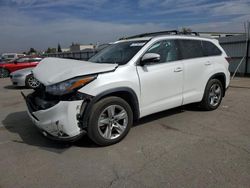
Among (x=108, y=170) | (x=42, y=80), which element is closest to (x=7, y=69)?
(x=42, y=80)

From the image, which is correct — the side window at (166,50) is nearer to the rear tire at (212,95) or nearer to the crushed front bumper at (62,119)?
the rear tire at (212,95)

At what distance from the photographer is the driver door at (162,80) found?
4012mm

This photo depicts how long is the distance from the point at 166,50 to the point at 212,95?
72.5 inches

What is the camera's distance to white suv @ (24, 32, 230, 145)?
333 cm

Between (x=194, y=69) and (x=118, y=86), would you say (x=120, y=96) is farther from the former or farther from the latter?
(x=194, y=69)

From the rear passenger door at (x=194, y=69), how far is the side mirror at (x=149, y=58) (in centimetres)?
101

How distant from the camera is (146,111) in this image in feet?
13.5

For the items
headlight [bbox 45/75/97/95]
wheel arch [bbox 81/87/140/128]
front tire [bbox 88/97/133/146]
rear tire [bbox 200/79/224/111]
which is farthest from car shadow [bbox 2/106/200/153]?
headlight [bbox 45/75/97/95]

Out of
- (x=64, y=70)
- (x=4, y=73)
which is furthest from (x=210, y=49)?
(x=4, y=73)

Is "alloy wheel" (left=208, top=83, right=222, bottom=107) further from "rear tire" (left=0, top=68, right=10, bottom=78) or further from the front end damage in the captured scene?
"rear tire" (left=0, top=68, right=10, bottom=78)

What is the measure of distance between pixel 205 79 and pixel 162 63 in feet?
Answer: 4.56

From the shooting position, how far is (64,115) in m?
3.27

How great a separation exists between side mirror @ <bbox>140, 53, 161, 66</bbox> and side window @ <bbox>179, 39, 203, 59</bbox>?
1071 millimetres

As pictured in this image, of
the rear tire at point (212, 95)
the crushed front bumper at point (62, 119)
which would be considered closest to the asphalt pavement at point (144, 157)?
the crushed front bumper at point (62, 119)
